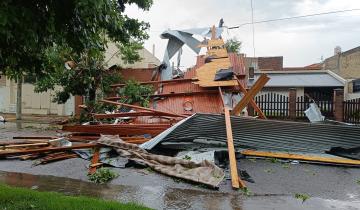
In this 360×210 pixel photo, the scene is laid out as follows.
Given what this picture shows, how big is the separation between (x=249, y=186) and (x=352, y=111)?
12838mm

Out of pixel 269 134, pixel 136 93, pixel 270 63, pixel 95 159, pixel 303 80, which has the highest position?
pixel 270 63

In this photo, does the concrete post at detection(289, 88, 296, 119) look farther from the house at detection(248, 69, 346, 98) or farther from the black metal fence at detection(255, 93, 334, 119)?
the house at detection(248, 69, 346, 98)

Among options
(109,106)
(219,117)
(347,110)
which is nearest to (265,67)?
(347,110)

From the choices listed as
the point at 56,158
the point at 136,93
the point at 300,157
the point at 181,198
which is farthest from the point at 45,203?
the point at 136,93

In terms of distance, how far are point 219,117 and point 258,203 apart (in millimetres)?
3909

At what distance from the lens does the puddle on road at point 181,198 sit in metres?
6.49

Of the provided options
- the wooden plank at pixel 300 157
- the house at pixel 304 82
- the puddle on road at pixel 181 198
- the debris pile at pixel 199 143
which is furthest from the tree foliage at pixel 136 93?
the house at pixel 304 82

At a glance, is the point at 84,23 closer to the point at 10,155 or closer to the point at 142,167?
the point at 142,167

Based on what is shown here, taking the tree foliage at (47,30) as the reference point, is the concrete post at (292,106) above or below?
below

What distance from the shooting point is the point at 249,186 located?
7660mm

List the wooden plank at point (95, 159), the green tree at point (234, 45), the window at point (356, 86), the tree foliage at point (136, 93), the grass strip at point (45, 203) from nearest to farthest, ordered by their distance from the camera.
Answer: the grass strip at point (45, 203) → the wooden plank at point (95, 159) → the tree foliage at point (136, 93) → the window at point (356, 86) → the green tree at point (234, 45)

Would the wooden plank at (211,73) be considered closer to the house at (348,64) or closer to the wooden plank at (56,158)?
the wooden plank at (56,158)

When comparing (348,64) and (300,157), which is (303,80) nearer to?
(348,64)

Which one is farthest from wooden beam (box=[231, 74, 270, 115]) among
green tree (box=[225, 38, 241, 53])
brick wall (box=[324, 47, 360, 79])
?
brick wall (box=[324, 47, 360, 79])
